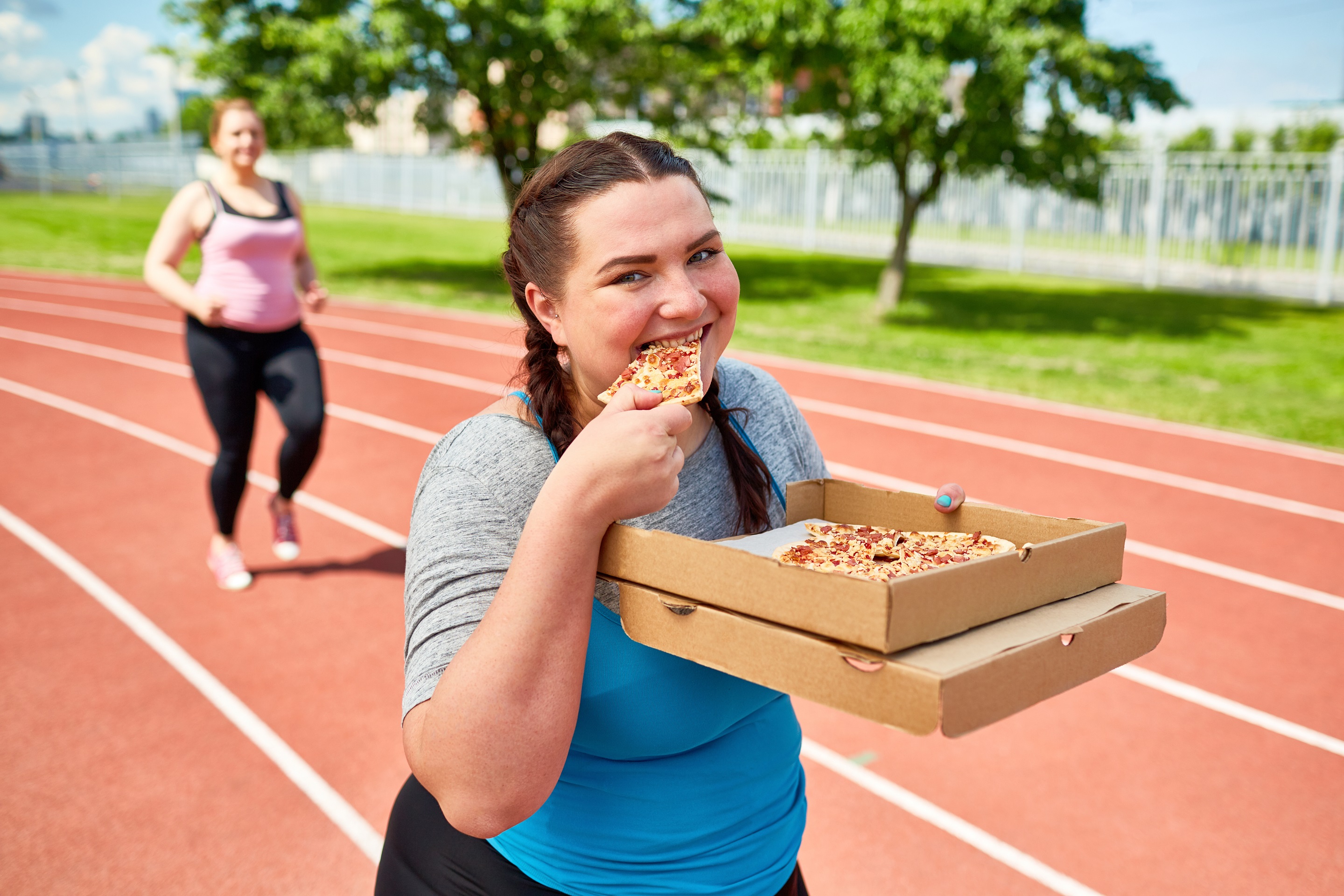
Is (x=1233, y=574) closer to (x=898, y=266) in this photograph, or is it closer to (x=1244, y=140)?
(x=898, y=266)

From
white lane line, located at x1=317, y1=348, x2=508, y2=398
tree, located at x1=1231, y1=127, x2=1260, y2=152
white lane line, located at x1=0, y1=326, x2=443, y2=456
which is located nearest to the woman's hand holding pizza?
white lane line, located at x1=0, y1=326, x2=443, y2=456

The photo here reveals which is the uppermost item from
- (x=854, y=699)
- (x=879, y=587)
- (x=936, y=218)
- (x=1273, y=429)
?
(x=936, y=218)

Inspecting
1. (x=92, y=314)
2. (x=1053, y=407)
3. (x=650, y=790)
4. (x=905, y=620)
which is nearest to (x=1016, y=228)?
(x=1053, y=407)

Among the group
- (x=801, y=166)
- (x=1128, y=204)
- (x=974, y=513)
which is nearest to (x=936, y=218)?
(x=801, y=166)

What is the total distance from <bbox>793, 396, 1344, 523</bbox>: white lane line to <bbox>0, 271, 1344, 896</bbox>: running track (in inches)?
1.6

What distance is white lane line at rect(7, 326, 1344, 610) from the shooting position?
561 cm

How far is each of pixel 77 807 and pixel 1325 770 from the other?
4433mm

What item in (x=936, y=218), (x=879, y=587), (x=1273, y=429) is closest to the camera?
(x=879, y=587)

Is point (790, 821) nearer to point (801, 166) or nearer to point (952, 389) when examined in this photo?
point (952, 389)

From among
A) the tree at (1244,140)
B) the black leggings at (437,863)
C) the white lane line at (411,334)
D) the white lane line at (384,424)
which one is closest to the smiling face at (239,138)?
the white lane line at (384,424)

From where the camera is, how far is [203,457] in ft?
26.6

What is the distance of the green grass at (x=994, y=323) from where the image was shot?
10734 millimetres

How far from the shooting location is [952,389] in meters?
10.6

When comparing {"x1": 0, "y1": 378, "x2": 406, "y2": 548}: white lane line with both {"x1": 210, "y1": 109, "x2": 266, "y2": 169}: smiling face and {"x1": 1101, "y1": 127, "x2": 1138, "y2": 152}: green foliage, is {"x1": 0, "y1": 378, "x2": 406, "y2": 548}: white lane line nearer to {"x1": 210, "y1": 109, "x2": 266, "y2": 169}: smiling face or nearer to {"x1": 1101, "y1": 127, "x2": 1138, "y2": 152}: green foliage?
{"x1": 210, "y1": 109, "x2": 266, "y2": 169}: smiling face
